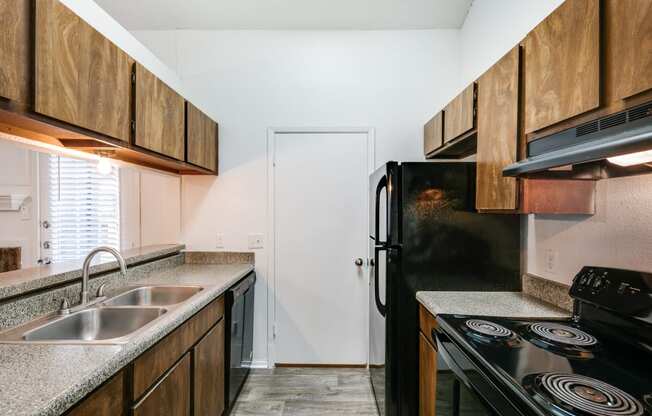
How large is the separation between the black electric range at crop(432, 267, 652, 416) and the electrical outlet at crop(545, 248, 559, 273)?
0.30 metres

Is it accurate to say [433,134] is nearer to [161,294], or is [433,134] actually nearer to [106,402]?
[161,294]

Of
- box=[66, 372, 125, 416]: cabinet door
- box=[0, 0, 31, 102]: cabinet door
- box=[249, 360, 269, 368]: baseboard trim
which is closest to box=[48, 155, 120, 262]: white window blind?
box=[0, 0, 31, 102]: cabinet door

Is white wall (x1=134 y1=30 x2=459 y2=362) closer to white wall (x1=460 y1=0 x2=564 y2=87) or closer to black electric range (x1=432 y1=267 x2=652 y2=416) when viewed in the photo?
white wall (x1=460 y1=0 x2=564 y2=87)

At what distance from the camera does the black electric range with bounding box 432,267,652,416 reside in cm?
81

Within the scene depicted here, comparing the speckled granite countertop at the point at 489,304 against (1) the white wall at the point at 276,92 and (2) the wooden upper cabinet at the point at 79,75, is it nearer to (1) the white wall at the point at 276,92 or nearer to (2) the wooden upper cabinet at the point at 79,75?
(1) the white wall at the point at 276,92

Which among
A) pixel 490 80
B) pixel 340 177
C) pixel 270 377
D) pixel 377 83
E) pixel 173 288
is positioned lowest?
pixel 270 377

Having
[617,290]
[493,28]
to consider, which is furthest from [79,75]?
[493,28]

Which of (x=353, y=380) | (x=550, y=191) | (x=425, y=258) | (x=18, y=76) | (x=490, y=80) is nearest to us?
(x=18, y=76)

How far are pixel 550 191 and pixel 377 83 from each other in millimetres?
1796

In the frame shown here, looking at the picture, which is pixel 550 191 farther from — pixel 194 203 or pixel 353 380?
pixel 194 203

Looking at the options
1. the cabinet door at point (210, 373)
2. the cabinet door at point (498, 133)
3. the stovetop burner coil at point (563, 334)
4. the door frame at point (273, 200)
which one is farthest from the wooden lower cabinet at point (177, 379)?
the cabinet door at point (498, 133)

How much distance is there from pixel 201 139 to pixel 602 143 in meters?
2.37

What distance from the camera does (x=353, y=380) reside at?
2.58 m

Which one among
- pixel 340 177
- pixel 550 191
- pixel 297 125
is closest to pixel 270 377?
pixel 340 177
